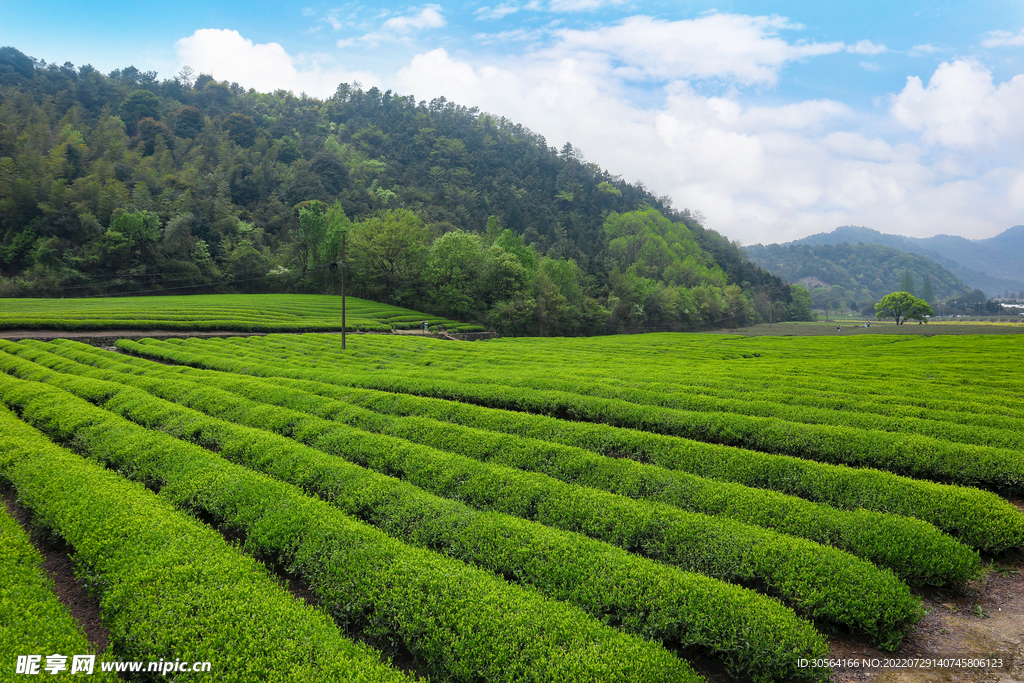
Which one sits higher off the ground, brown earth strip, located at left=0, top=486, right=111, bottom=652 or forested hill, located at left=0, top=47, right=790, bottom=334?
forested hill, located at left=0, top=47, right=790, bottom=334

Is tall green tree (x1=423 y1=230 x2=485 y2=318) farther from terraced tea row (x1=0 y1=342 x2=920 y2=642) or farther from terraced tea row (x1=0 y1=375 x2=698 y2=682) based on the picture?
terraced tea row (x1=0 y1=375 x2=698 y2=682)

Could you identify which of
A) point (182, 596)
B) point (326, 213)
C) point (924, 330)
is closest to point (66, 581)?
point (182, 596)

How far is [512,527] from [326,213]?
88.3 metres

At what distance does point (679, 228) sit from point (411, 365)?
505 feet

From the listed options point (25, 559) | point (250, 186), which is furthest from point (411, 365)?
point (250, 186)

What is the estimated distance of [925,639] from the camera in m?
5.87

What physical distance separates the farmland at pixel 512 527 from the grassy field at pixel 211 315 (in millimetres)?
26113

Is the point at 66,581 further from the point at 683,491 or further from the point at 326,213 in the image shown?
the point at 326,213

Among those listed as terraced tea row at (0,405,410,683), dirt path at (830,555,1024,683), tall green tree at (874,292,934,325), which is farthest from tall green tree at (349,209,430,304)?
tall green tree at (874,292,934,325)

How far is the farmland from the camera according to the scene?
530 cm

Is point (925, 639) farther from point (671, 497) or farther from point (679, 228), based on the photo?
point (679, 228)

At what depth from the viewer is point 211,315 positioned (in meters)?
42.8

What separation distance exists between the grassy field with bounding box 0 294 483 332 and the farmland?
26113mm

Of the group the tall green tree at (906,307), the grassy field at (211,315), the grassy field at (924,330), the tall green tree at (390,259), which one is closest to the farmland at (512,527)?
the grassy field at (211,315)
